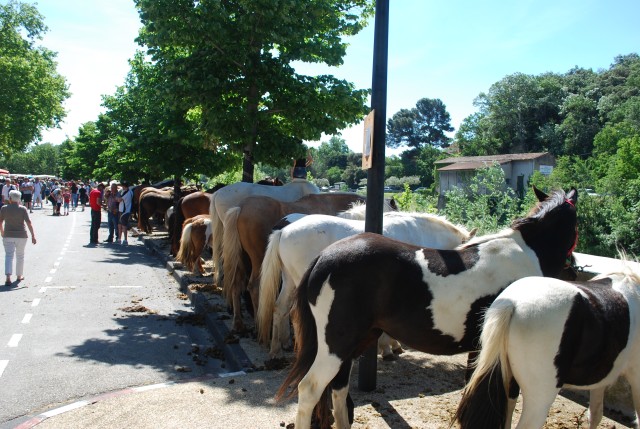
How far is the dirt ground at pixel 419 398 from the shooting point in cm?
420

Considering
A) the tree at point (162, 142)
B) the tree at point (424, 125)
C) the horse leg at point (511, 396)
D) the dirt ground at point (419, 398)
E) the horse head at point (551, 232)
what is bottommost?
the dirt ground at point (419, 398)

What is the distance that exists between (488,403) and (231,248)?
527cm

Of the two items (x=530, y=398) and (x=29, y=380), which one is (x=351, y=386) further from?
(x=29, y=380)

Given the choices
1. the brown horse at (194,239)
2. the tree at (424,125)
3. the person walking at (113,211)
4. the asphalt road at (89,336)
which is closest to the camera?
the asphalt road at (89,336)

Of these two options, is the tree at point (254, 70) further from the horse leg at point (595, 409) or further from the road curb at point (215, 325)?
the horse leg at point (595, 409)

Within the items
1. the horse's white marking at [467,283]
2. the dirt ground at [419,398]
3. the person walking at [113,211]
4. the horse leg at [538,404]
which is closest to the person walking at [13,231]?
the dirt ground at [419,398]

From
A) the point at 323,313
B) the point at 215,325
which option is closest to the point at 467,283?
the point at 323,313

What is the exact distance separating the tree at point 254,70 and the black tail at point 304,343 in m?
6.92

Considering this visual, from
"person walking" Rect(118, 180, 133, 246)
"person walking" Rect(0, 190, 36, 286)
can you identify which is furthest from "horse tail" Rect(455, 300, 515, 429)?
"person walking" Rect(118, 180, 133, 246)

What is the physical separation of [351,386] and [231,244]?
10.9 feet

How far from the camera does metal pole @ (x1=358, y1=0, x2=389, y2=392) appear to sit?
A: 4.82m

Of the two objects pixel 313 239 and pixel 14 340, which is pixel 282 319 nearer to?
pixel 313 239

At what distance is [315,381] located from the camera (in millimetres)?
3533

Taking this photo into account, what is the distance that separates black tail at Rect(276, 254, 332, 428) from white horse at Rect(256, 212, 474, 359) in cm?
160
